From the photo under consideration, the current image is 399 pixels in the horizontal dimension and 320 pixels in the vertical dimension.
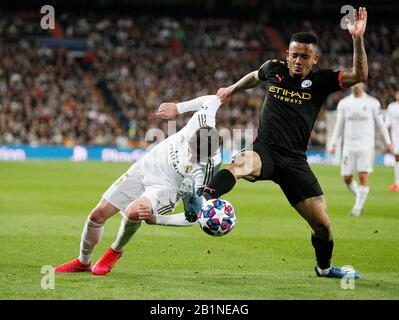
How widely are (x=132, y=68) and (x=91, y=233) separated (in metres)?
34.5

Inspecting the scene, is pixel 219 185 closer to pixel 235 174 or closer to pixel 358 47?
pixel 235 174

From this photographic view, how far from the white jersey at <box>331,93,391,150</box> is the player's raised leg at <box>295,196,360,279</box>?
7327 millimetres

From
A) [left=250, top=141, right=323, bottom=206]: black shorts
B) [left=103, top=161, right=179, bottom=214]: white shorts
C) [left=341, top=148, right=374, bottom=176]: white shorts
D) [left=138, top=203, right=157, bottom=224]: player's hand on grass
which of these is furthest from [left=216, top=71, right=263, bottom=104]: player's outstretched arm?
[left=341, top=148, right=374, bottom=176]: white shorts

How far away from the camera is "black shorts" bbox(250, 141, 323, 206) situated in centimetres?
744

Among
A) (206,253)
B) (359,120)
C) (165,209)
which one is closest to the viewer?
(165,209)

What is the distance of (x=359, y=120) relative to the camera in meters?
15.0

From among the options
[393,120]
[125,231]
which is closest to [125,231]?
[125,231]

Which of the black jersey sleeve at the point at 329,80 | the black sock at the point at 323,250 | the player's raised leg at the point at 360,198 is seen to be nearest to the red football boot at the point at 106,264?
the black sock at the point at 323,250

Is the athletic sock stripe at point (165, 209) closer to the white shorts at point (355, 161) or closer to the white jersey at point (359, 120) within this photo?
the white shorts at point (355, 161)

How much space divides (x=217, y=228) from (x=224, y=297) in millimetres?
637

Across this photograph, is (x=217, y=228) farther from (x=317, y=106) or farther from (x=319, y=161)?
(x=319, y=161)

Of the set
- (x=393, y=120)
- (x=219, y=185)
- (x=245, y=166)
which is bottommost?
(x=393, y=120)

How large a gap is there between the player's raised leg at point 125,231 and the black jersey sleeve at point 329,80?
210cm

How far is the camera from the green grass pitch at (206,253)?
278 inches
